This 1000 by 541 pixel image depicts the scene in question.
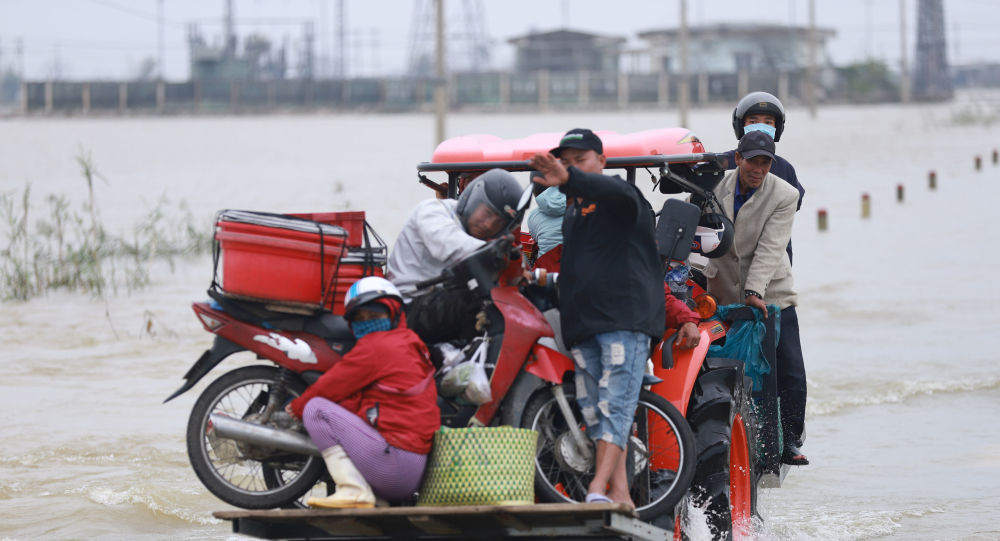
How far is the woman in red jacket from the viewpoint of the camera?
4.95 meters

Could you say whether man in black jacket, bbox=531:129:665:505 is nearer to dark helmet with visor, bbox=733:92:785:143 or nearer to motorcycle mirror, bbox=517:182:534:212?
motorcycle mirror, bbox=517:182:534:212

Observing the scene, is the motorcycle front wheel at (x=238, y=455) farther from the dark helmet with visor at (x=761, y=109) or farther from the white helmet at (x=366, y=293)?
the dark helmet with visor at (x=761, y=109)

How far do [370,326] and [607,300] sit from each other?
958mm

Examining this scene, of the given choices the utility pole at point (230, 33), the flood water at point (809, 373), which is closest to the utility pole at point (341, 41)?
the utility pole at point (230, 33)

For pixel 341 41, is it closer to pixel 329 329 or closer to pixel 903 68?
pixel 903 68

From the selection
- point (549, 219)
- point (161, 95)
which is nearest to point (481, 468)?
point (549, 219)

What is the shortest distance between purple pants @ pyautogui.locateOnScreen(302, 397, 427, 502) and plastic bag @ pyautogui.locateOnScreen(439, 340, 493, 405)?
356mm

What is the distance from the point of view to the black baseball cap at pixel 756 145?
23.2 ft

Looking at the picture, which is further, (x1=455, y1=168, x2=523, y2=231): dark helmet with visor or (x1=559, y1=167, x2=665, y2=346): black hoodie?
(x1=455, y1=168, x2=523, y2=231): dark helmet with visor

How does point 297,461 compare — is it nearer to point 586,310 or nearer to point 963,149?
point 586,310

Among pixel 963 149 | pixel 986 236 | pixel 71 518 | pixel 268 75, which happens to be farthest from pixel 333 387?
pixel 268 75

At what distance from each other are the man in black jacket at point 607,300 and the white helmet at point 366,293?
2.38ft

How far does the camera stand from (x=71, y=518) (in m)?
8.41

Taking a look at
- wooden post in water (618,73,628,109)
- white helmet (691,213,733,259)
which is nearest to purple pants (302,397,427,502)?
white helmet (691,213,733,259)
